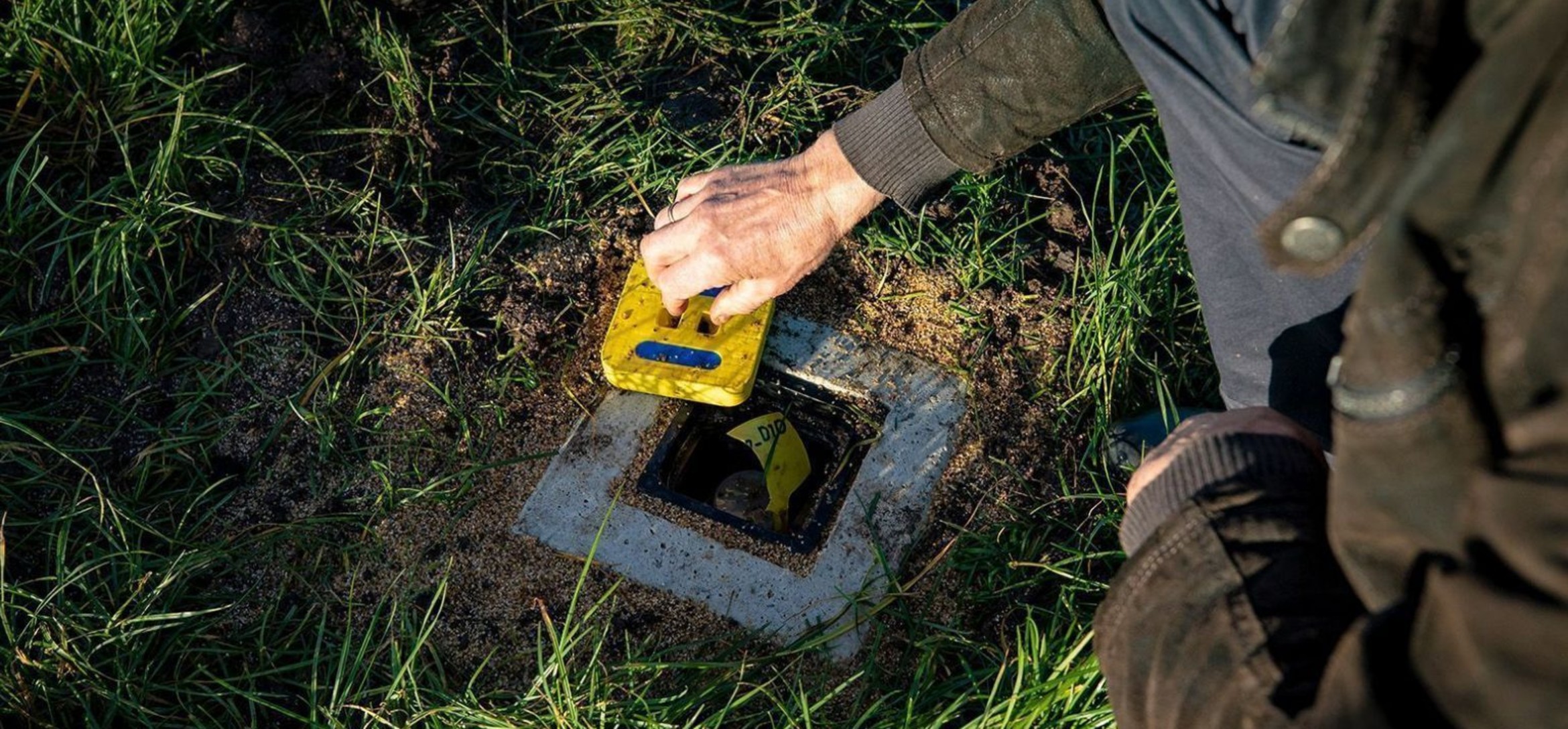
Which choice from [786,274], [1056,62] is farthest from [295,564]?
[1056,62]

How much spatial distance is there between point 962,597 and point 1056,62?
92 centimetres

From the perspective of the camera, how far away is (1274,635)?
1.18 meters

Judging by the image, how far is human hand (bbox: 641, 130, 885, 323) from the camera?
1949 mm

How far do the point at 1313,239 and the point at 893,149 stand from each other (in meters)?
0.85

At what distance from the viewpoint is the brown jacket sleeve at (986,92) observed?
71.0 inches

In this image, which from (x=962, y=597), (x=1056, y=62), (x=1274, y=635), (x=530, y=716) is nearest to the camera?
(x=1274, y=635)

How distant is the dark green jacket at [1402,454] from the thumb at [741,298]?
0.86 m

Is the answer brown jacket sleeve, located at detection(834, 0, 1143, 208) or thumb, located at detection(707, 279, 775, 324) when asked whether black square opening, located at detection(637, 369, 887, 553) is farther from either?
brown jacket sleeve, located at detection(834, 0, 1143, 208)

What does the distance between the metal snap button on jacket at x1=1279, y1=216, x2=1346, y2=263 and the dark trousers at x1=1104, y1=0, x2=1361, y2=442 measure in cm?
30

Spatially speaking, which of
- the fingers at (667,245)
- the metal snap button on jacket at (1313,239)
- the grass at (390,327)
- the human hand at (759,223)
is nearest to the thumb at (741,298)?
the human hand at (759,223)

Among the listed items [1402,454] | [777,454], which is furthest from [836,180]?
[1402,454]

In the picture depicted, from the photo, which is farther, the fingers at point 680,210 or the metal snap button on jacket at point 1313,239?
the fingers at point 680,210

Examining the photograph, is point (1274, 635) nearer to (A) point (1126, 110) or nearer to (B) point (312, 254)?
(A) point (1126, 110)

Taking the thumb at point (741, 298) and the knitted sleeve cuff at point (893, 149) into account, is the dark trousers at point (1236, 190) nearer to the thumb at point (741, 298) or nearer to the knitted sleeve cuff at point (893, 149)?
the knitted sleeve cuff at point (893, 149)
